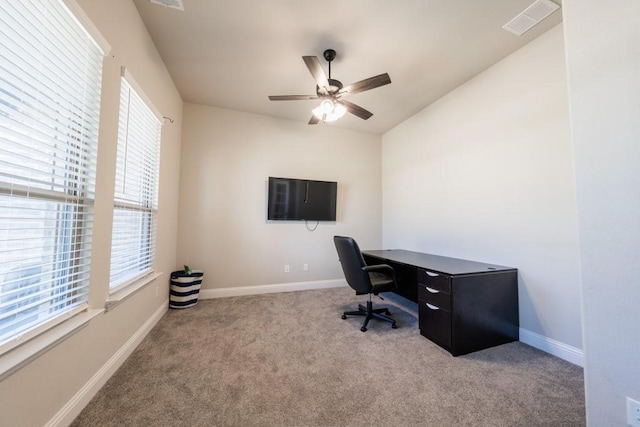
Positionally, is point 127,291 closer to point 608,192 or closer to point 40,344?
point 40,344

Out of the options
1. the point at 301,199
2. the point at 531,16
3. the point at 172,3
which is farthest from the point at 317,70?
the point at 301,199

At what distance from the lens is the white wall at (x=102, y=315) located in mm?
999

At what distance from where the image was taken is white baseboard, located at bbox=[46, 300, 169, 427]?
117cm

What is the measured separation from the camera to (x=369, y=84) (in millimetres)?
2064

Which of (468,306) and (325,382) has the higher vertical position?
(468,306)

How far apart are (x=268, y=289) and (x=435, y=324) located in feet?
7.79

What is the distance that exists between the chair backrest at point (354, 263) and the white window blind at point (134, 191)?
1890 mm

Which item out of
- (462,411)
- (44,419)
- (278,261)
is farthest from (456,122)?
(44,419)

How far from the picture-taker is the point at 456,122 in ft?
9.39

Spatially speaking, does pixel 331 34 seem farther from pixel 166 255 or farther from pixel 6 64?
pixel 166 255

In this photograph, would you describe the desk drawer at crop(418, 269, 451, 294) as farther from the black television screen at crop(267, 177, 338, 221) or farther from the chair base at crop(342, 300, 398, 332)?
the black television screen at crop(267, 177, 338, 221)

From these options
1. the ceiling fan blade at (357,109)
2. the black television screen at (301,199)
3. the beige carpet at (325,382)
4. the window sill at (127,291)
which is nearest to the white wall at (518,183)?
the beige carpet at (325,382)

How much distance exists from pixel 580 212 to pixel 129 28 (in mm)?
3126

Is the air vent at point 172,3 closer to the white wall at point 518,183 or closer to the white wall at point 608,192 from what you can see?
the white wall at point 608,192
